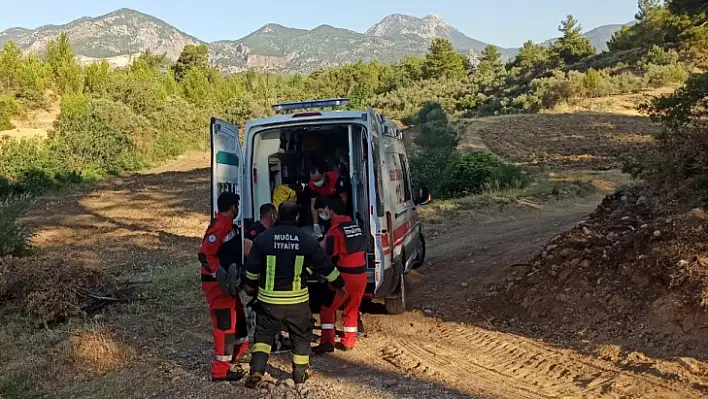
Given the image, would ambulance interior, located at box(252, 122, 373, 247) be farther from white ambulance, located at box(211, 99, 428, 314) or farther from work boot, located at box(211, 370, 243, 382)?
work boot, located at box(211, 370, 243, 382)

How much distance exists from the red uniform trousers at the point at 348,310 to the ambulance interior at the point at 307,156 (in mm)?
884

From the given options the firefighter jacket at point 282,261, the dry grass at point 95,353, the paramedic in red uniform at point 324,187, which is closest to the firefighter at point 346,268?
the firefighter jacket at point 282,261

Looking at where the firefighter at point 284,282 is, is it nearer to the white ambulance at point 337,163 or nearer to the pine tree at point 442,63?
the white ambulance at point 337,163

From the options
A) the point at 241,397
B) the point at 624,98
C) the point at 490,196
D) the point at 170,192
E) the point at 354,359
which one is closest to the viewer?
the point at 241,397

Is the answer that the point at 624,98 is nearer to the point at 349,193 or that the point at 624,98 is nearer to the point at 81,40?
the point at 349,193

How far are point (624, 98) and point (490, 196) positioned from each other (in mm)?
23016

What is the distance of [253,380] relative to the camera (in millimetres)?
5434

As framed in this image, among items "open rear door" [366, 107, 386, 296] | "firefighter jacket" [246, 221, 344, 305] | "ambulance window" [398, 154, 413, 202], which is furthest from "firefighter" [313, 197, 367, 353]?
"ambulance window" [398, 154, 413, 202]

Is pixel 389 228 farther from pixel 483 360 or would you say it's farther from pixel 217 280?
pixel 217 280

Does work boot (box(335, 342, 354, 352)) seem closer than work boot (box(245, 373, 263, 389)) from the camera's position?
No

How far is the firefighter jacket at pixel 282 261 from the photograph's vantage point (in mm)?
5371

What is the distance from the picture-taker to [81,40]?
193250 mm

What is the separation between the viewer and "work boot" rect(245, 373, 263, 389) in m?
5.43

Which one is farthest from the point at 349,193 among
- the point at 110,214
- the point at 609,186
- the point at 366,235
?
the point at 609,186
